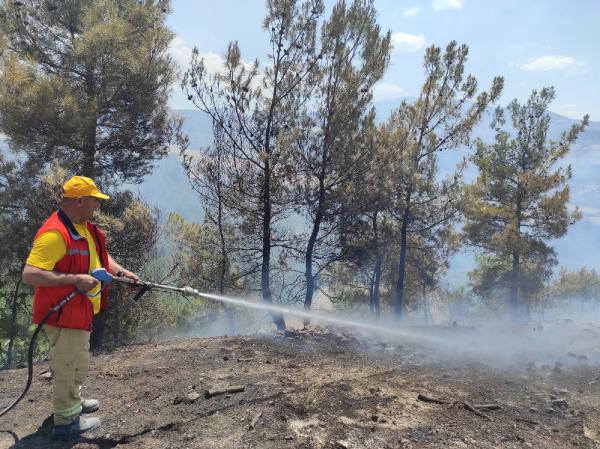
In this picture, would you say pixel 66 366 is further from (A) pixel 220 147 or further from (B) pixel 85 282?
(A) pixel 220 147

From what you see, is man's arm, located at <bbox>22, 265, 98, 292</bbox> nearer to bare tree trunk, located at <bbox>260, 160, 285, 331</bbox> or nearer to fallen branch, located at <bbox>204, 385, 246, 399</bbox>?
fallen branch, located at <bbox>204, 385, 246, 399</bbox>

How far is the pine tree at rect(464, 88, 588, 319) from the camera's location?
20.1 meters

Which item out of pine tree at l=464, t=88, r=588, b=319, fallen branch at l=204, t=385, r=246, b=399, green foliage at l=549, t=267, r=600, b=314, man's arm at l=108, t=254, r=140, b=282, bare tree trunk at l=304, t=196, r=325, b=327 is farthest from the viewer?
green foliage at l=549, t=267, r=600, b=314

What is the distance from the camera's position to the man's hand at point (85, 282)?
3498 millimetres

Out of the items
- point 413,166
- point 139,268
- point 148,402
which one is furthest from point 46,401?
point 413,166

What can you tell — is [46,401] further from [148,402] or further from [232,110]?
[232,110]

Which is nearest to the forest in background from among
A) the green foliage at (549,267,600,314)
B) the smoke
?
the smoke

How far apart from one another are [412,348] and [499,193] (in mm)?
16222

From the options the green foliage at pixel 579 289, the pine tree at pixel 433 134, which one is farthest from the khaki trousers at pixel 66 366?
the green foliage at pixel 579 289

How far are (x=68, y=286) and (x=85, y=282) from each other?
26cm

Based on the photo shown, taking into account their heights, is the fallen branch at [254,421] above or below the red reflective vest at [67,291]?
below

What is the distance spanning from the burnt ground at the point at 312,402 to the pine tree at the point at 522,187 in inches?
580

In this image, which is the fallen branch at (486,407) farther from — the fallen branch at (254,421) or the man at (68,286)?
the man at (68,286)

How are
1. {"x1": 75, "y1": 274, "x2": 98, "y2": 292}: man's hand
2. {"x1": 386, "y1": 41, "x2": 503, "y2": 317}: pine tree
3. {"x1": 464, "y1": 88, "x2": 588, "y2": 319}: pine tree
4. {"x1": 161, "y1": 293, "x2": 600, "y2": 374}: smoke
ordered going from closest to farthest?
{"x1": 75, "y1": 274, "x2": 98, "y2": 292}: man's hand
{"x1": 161, "y1": 293, "x2": 600, "y2": 374}: smoke
{"x1": 386, "y1": 41, "x2": 503, "y2": 317}: pine tree
{"x1": 464, "y1": 88, "x2": 588, "y2": 319}: pine tree
